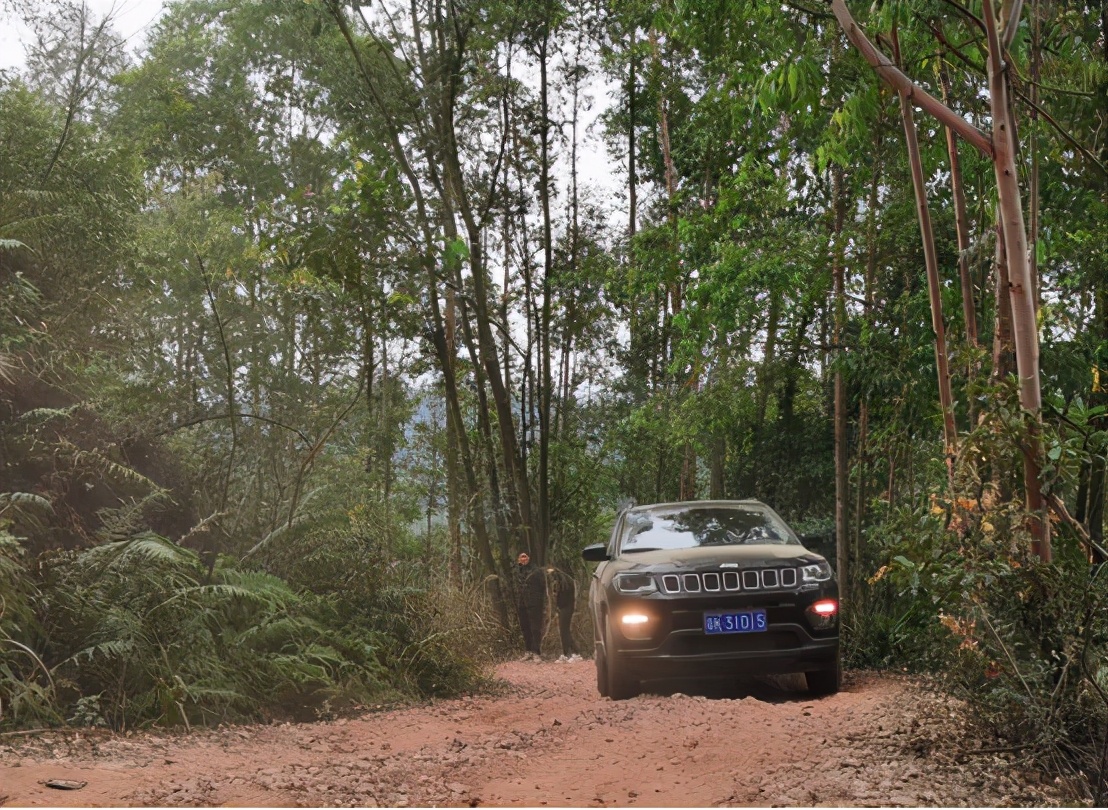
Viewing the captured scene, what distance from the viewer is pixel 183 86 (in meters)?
27.2

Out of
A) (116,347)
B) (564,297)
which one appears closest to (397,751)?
(116,347)

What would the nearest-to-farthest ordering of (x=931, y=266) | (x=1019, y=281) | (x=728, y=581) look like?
(x=1019, y=281)
(x=931, y=266)
(x=728, y=581)

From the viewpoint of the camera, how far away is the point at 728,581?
8.57 m

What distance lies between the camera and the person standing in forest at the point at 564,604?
15859 millimetres

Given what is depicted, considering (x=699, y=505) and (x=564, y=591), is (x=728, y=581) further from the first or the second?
(x=564, y=591)

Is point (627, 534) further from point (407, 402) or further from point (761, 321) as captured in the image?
point (407, 402)

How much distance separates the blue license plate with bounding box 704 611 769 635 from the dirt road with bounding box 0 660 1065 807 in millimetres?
541

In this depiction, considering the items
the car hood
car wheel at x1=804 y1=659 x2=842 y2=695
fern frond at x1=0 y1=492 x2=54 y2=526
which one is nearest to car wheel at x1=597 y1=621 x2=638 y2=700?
the car hood

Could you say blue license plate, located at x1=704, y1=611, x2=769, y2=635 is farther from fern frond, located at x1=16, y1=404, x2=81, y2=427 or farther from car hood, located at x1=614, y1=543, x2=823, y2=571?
fern frond, located at x1=16, y1=404, x2=81, y2=427

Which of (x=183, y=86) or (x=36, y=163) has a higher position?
(x=183, y=86)

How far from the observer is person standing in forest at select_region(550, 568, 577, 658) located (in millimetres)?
15859

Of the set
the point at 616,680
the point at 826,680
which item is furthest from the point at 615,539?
the point at 826,680

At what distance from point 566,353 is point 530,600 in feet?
15.0

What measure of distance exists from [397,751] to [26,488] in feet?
14.9
